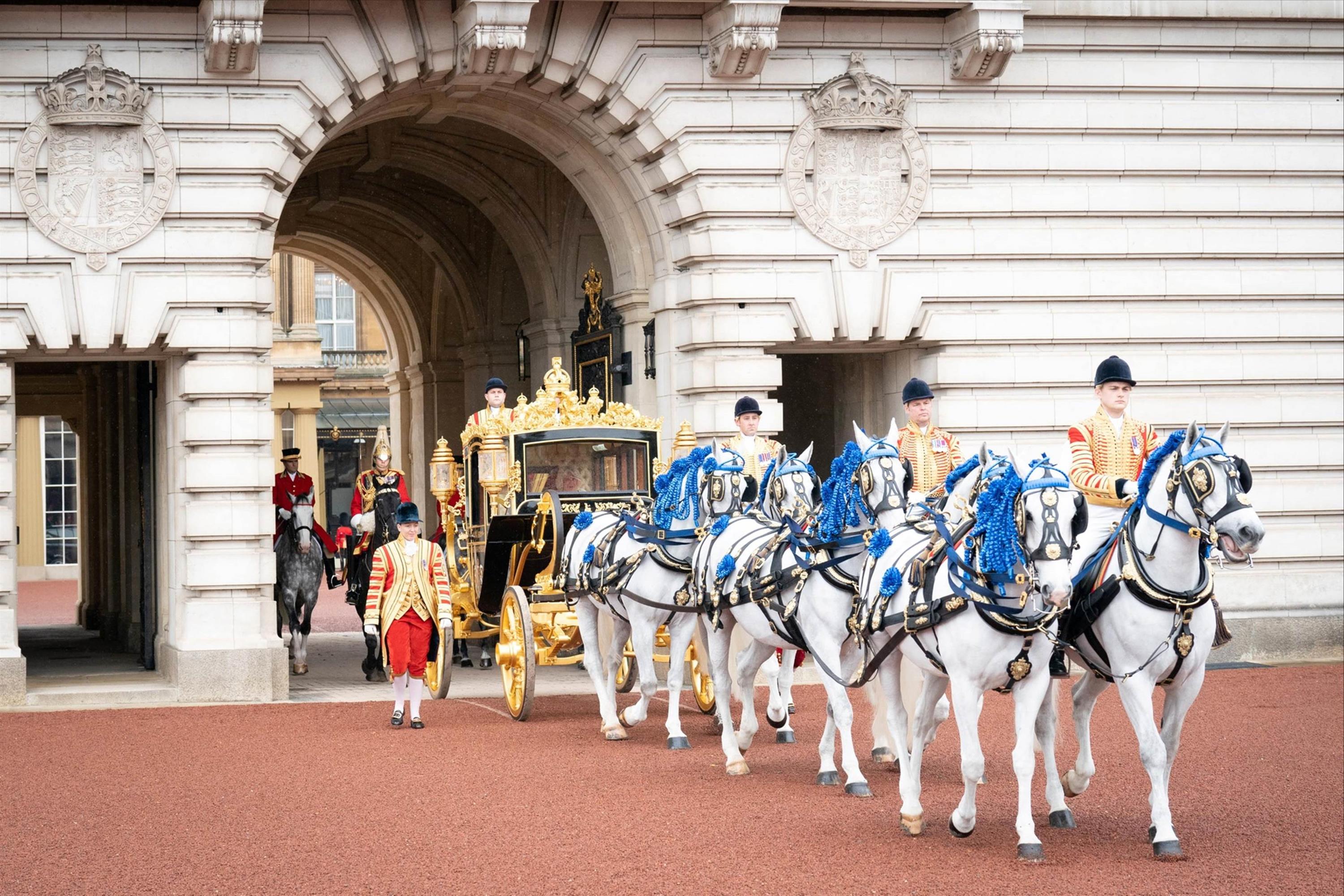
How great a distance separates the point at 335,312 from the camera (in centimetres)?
4094

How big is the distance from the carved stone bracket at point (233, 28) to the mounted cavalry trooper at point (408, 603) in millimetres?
3790

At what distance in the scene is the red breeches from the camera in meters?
11.1

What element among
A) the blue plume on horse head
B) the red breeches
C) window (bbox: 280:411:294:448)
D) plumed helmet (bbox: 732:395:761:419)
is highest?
window (bbox: 280:411:294:448)

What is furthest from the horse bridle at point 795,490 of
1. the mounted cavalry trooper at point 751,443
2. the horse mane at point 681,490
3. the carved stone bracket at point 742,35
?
the carved stone bracket at point 742,35

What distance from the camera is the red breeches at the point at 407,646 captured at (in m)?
11.1

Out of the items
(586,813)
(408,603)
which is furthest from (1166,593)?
(408,603)

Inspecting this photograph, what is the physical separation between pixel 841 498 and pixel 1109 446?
1347mm

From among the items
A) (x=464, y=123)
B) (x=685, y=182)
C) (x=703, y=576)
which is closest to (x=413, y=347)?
(x=464, y=123)

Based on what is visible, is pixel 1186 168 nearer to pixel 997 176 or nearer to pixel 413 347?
pixel 997 176

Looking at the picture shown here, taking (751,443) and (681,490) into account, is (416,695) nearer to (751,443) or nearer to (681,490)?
(681,490)

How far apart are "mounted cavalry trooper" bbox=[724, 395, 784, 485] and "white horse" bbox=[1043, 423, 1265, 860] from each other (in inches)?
137

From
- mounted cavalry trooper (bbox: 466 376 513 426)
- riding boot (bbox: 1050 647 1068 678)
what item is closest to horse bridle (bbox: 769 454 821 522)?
riding boot (bbox: 1050 647 1068 678)

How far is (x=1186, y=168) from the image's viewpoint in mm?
14289

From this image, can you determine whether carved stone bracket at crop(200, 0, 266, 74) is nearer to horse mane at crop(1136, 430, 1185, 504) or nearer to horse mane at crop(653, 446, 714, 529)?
horse mane at crop(653, 446, 714, 529)
